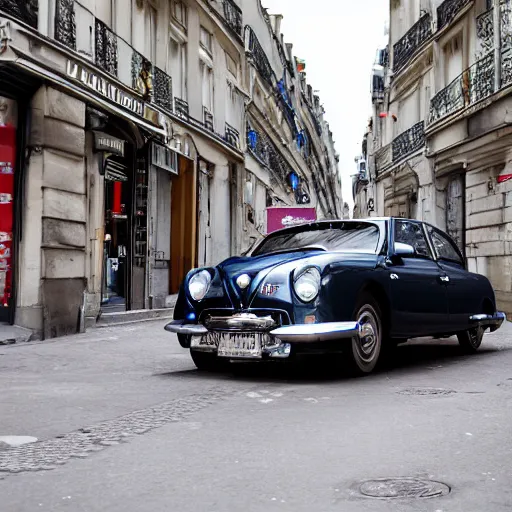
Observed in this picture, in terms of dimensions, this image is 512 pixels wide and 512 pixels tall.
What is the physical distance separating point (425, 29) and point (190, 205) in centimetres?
1012

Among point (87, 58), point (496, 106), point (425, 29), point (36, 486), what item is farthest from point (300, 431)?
point (425, 29)

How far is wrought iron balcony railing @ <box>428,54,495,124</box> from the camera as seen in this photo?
19719 mm

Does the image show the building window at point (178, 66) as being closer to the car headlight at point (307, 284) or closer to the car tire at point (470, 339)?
the car tire at point (470, 339)

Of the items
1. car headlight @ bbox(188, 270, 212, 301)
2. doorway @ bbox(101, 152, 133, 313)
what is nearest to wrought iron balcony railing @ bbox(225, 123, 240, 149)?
doorway @ bbox(101, 152, 133, 313)

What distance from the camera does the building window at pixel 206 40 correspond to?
22542 millimetres

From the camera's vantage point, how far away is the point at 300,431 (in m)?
4.98

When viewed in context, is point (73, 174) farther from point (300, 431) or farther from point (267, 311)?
point (300, 431)

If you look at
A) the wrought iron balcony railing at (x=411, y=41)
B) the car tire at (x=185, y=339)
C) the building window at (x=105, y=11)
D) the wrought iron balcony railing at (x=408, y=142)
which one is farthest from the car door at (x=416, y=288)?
the wrought iron balcony railing at (x=411, y=41)

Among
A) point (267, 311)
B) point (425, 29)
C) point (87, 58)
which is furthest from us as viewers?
point (425, 29)

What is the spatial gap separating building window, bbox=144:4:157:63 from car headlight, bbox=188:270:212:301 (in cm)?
1132

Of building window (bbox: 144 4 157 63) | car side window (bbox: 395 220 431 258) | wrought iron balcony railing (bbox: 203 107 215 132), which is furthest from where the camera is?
wrought iron balcony railing (bbox: 203 107 215 132)

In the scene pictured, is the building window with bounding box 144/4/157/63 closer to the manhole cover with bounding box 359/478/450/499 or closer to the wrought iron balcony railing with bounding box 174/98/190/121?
the wrought iron balcony railing with bounding box 174/98/190/121

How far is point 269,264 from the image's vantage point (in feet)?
24.2

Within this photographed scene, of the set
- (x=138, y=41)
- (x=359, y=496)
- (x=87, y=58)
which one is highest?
(x=138, y=41)
